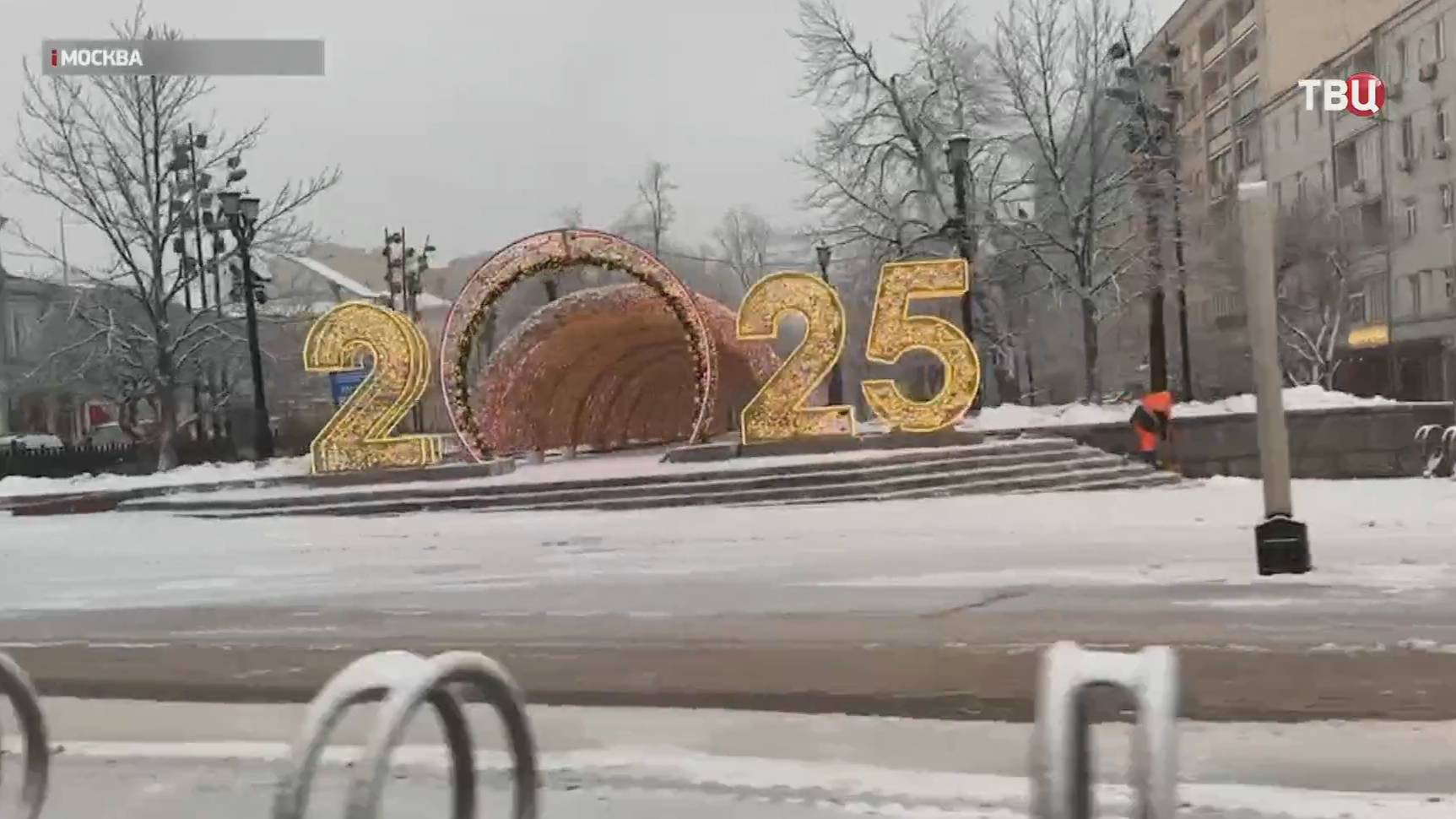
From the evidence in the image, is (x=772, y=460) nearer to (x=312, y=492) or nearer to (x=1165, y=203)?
(x=312, y=492)

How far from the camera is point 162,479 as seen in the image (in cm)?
2967

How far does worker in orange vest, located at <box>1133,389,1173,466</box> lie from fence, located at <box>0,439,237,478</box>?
25.6 meters

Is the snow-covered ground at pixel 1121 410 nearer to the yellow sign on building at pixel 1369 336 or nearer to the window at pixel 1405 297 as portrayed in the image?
the window at pixel 1405 297

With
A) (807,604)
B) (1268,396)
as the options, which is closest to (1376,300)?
(1268,396)

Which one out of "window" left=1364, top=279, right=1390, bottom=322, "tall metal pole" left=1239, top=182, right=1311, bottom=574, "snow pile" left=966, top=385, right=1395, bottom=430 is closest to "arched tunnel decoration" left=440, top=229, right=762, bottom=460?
"snow pile" left=966, top=385, right=1395, bottom=430

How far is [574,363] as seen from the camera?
31.9m

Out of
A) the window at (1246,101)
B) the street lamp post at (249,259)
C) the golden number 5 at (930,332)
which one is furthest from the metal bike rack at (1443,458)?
the window at (1246,101)

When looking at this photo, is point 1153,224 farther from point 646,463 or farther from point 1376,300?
point 1376,300

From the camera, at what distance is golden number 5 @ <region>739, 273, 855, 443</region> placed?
23.2 m

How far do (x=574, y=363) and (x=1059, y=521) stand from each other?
17.4 metres

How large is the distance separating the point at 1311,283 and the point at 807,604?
3826 centimetres

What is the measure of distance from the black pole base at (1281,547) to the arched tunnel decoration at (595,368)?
1518 centimetres

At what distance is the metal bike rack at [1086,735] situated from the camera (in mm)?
3338

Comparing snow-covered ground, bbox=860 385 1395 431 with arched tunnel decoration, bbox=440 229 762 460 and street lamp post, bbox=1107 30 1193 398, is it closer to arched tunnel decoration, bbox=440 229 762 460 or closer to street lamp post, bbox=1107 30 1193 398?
street lamp post, bbox=1107 30 1193 398
